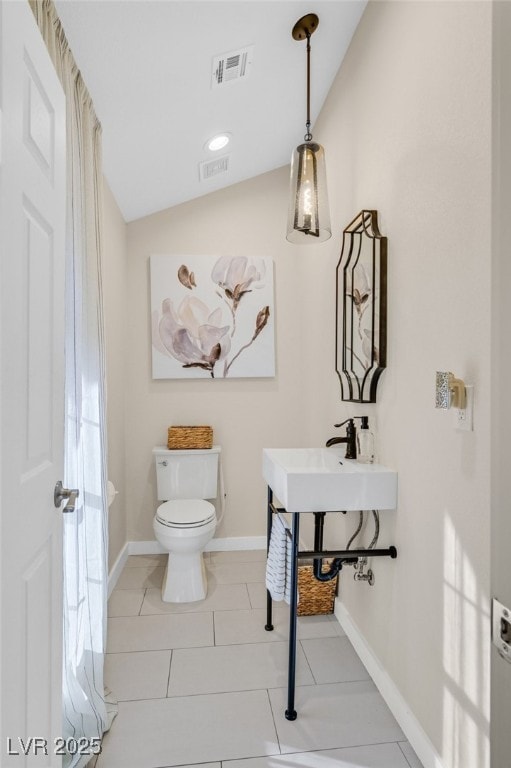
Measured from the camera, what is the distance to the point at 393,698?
1.74 metres

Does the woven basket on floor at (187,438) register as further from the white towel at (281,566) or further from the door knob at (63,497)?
the door knob at (63,497)

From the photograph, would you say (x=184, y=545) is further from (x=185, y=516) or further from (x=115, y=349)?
(x=115, y=349)

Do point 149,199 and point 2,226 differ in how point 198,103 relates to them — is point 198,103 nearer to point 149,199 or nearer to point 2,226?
point 149,199

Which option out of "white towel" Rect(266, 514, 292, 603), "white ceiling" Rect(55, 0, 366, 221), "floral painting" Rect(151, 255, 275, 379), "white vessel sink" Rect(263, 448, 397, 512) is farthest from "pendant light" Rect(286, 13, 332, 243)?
"white towel" Rect(266, 514, 292, 603)

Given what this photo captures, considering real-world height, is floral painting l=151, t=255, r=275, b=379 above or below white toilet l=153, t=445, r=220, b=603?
above

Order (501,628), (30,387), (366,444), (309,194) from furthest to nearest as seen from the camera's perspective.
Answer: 1. (309,194)
2. (366,444)
3. (30,387)
4. (501,628)

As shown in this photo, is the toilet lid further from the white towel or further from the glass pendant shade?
the glass pendant shade

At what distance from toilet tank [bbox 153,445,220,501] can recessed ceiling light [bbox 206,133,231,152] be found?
1.88 metres

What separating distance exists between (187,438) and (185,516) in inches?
25.7

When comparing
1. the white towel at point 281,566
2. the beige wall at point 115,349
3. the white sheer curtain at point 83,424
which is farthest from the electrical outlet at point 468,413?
the beige wall at point 115,349

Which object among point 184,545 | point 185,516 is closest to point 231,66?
point 185,516

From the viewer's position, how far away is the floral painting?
3.26 metres

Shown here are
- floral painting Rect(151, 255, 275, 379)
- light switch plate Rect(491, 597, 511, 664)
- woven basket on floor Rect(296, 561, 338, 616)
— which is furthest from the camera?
floral painting Rect(151, 255, 275, 379)

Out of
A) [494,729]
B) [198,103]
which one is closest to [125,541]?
[198,103]
